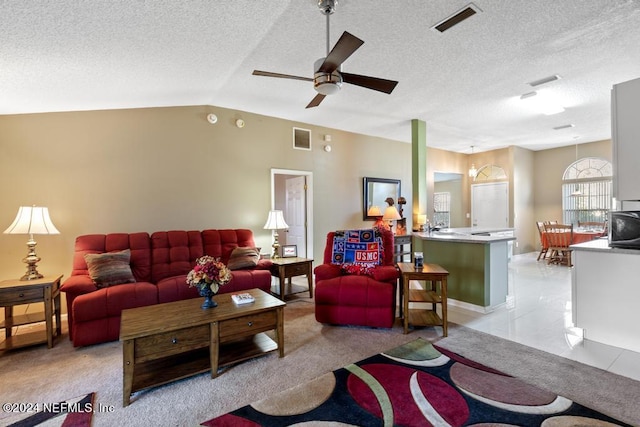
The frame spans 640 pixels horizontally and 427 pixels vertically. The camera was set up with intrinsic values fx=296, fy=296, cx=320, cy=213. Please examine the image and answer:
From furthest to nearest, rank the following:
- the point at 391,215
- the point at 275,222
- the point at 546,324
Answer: the point at 391,215
the point at 275,222
the point at 546,324

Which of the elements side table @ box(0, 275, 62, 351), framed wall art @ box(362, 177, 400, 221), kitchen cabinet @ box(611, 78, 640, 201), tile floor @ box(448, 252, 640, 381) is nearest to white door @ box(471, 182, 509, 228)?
tile floor @ box(448, 252, 640, 381)

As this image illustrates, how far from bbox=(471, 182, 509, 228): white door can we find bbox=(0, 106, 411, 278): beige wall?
498 cm

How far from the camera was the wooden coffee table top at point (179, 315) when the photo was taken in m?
2.03

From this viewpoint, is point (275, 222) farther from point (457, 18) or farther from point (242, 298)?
point (457, 18)

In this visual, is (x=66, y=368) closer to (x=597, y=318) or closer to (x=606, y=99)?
(x=597, y=318)

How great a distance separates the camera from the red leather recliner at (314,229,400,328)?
3047mm

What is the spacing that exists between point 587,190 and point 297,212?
7406mm

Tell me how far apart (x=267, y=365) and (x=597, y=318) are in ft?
10.1

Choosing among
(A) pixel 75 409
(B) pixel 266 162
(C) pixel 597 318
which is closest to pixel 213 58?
(B) pixel 266 162

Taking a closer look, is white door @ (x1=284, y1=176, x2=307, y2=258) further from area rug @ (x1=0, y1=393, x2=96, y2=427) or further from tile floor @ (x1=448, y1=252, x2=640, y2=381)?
area rug @ (x1=0, y1=393, x2=96, y2=427)

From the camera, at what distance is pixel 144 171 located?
394 cm

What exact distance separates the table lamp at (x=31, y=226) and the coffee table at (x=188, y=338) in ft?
4.96

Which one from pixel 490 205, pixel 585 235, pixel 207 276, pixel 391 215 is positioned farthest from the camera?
pixel 490 205

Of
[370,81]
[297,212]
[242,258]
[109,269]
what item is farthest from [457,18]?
[109,269]
